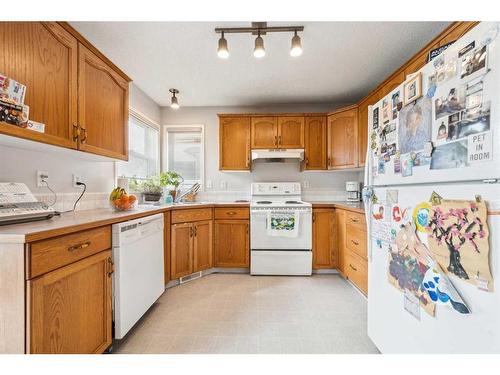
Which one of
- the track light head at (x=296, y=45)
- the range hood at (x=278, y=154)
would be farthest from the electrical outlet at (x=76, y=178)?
the track light head at (x=296, y=45)

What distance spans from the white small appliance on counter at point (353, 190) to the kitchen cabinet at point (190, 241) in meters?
1.99

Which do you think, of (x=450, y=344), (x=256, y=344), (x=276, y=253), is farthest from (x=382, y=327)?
(x=276, y=253)

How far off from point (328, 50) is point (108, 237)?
234cm

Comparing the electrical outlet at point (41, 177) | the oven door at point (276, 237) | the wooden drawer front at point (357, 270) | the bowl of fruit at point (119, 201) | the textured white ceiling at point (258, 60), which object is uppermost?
the textured white ceiling at point (258, 60)

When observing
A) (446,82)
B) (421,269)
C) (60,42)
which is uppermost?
(60,42)

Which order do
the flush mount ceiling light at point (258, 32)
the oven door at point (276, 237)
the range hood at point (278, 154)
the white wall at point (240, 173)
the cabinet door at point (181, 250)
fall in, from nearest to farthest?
the flush mount ceiling light at point (258, 32), the cabinet door at point (181, 250), the oven door at point (276, 237), the range hood at point (278, 154), the white wall at point (240, 173)

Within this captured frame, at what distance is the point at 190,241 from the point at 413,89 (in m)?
2.41

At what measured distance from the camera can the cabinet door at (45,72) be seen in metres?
1.05

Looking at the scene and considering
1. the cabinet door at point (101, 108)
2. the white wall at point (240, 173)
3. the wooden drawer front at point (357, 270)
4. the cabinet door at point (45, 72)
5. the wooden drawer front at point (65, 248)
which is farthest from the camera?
the white wall at point (240, 173)

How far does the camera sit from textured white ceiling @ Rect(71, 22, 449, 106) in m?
1.69

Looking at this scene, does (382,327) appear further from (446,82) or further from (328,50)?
(328,50)

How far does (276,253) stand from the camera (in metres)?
2.69

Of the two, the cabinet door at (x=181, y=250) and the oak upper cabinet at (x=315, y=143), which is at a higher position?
the oak upper cabinet at (x=315, y=143)

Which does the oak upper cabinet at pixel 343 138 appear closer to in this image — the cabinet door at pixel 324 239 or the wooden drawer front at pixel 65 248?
the cabinet door at pixel 324 239
